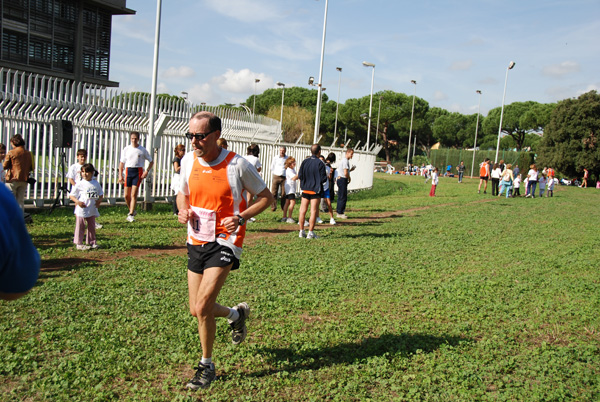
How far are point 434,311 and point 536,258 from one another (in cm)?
480

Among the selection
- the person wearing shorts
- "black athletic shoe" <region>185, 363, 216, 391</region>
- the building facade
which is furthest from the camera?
the building facade

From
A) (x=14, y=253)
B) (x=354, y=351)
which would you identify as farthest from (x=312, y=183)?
(x=14, y=253)

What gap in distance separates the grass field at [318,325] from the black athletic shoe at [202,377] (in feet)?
Answer: 0.27

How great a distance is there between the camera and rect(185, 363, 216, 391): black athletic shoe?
399 cm

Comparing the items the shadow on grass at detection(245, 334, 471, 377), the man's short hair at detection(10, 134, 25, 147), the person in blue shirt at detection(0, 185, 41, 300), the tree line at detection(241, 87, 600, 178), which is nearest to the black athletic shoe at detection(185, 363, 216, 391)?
the shadow on grass at detection(245, 334, 471, 377)

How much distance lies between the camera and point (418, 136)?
9362 cm

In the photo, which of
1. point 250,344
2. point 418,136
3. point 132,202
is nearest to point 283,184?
point 132,202

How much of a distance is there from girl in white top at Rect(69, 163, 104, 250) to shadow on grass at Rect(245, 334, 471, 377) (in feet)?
16.9

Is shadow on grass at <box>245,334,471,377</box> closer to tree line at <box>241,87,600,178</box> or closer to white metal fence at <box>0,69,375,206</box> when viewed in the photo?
white metal fence at <box>0,69,375,206</box>

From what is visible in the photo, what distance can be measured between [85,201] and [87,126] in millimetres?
6251

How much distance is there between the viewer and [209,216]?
409 centimetres

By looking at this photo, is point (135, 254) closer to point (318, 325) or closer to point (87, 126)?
point (318, 325)

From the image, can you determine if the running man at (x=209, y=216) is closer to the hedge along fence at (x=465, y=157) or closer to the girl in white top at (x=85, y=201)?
the girl in white top at (x=85, y=201)

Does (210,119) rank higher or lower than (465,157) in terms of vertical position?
lower
